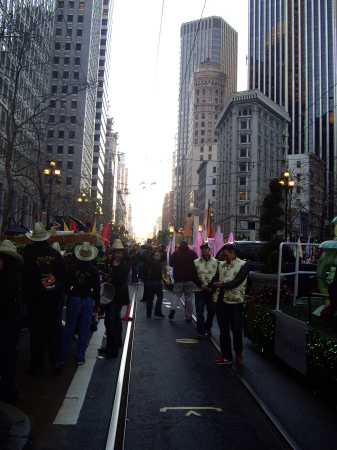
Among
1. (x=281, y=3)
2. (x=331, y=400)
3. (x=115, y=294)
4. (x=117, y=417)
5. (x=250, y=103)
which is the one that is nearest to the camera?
(x=117, y=417)

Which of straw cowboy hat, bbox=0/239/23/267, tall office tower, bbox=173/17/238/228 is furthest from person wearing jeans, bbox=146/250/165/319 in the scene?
tall office tower, bbox=173/17/238/228

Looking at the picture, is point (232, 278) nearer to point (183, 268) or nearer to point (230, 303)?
point (230, 303)

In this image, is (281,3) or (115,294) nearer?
(115,294)

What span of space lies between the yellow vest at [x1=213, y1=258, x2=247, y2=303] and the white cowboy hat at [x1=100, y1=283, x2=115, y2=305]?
1.91 meters

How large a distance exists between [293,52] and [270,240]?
129m

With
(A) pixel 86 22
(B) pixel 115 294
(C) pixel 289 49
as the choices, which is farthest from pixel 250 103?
(B) pixel 115 294

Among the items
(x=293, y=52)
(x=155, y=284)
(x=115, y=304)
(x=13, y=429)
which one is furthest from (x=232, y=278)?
(x=293, y=52)

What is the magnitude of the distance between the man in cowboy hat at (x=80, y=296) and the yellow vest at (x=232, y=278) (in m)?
2.14

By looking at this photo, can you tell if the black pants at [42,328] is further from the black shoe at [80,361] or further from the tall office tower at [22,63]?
the tall office tower at [22,63]

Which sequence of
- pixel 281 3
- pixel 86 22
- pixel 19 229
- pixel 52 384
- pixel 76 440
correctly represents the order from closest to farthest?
pixel 76 440 → pixel 52 384 → pixel 19 229 → pixel 86 22 → pixel 281 3

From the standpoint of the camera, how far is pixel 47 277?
5941 mm

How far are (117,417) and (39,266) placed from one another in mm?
2434

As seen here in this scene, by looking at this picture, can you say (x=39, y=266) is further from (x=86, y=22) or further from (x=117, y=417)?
(x=86, y=22)

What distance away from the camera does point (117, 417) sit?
4457 millimetres
